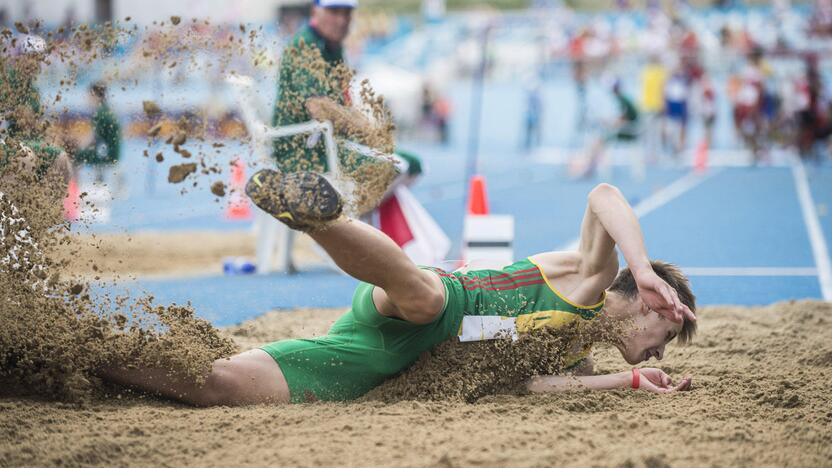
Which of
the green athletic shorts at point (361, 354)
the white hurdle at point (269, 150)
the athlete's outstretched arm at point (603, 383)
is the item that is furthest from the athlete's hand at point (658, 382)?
the white hurdle at point (269, 150)

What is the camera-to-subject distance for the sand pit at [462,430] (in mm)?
3168

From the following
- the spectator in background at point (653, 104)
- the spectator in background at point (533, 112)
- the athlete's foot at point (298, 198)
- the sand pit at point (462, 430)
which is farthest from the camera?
the spectator in background at point (533, 112)

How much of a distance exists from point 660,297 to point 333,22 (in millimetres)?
3493

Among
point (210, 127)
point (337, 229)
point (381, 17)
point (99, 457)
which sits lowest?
point (99, 457)

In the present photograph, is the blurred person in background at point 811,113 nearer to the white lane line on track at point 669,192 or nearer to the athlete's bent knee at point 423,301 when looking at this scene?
the white lane line on track at point 669,192

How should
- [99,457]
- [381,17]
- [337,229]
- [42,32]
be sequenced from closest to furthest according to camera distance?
1. [99,457]
2. [337,229]
3. [42,32]
4. [381,17]

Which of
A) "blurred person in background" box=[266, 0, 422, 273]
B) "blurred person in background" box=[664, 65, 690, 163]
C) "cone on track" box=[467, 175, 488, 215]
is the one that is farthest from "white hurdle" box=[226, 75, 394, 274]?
"blurred person in background" box=[664, 65, 690, 163]

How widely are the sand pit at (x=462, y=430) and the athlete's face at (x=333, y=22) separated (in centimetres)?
310

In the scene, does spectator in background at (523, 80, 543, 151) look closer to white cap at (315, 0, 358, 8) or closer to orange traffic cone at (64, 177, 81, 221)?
orange traffic cone at (64, 177, 81, 221)

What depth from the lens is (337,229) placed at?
3.42m

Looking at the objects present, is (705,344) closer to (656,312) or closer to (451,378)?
(656,312)

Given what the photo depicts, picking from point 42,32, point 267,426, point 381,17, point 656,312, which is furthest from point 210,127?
point 381,17

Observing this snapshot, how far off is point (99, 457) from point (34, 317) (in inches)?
38.6

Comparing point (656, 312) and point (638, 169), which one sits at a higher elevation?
point (638, 169)
